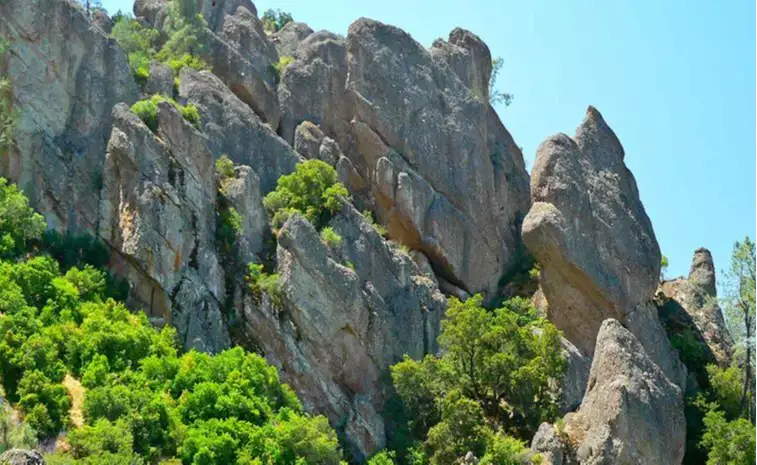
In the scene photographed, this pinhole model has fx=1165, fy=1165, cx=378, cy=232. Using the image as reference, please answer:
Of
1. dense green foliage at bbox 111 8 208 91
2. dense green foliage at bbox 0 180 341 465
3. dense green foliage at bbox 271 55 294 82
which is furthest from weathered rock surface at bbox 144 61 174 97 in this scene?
dense green foliage at bbox 0 180 341 465

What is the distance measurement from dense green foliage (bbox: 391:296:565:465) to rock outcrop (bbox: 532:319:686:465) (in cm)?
246

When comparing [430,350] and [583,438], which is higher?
[430,350]

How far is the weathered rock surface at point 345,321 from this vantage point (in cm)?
4606

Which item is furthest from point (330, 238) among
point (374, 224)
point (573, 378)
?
point (573, 378)

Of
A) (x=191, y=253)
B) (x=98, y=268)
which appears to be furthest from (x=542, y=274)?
(x=98, y=268)

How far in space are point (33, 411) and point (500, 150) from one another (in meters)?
34.9

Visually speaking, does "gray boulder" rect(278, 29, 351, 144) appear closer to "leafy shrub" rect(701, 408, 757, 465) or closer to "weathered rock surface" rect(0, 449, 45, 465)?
"leafy shrub" rect(701, 408, 757, 465)

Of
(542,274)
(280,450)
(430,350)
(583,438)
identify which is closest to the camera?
(280,450)

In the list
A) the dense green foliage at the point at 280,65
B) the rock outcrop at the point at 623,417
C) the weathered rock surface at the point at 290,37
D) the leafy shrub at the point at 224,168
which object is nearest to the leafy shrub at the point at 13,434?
the leafy shrub at the point at 224,168

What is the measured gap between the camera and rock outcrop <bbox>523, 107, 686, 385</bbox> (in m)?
54.7

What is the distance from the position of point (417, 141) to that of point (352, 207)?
870cm

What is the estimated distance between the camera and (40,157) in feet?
158

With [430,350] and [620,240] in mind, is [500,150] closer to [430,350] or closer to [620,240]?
[620,240]

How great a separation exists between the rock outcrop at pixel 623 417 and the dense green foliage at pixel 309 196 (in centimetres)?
1358
